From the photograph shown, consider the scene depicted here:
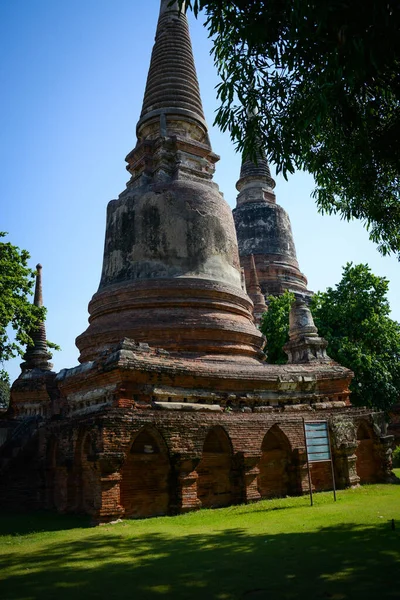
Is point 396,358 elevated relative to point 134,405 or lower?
elevated

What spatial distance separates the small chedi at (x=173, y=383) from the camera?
10.4 m

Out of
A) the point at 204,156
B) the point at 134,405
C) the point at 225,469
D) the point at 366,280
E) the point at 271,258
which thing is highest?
the point at 271,258

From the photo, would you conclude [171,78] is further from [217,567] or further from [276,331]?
[217,567]

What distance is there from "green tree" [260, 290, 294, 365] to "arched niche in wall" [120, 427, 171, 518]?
12.0 m

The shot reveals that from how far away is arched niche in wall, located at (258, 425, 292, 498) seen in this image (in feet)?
39.2

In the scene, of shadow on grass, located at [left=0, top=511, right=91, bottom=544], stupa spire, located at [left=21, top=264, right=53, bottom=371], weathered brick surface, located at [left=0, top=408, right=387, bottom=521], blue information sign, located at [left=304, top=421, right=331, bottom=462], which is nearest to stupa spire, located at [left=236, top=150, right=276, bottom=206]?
stupa spire, located at [left=21, top=264, right=53, bottom=371]

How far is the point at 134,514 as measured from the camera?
9.91 m

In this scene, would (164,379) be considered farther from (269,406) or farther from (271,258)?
(271,258)

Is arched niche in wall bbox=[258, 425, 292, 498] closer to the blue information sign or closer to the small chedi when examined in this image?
the small chedi

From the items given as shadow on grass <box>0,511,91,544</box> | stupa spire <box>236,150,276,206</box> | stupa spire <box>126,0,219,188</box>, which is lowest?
shadow on grass <box>0,511,91,544</box>

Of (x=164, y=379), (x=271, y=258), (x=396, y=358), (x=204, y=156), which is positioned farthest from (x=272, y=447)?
(x=271, y=258)

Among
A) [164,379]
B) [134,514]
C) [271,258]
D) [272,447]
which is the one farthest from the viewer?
[271,258]

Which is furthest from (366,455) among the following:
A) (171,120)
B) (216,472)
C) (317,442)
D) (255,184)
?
(255,184)

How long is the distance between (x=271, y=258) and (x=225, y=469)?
21372 mm
